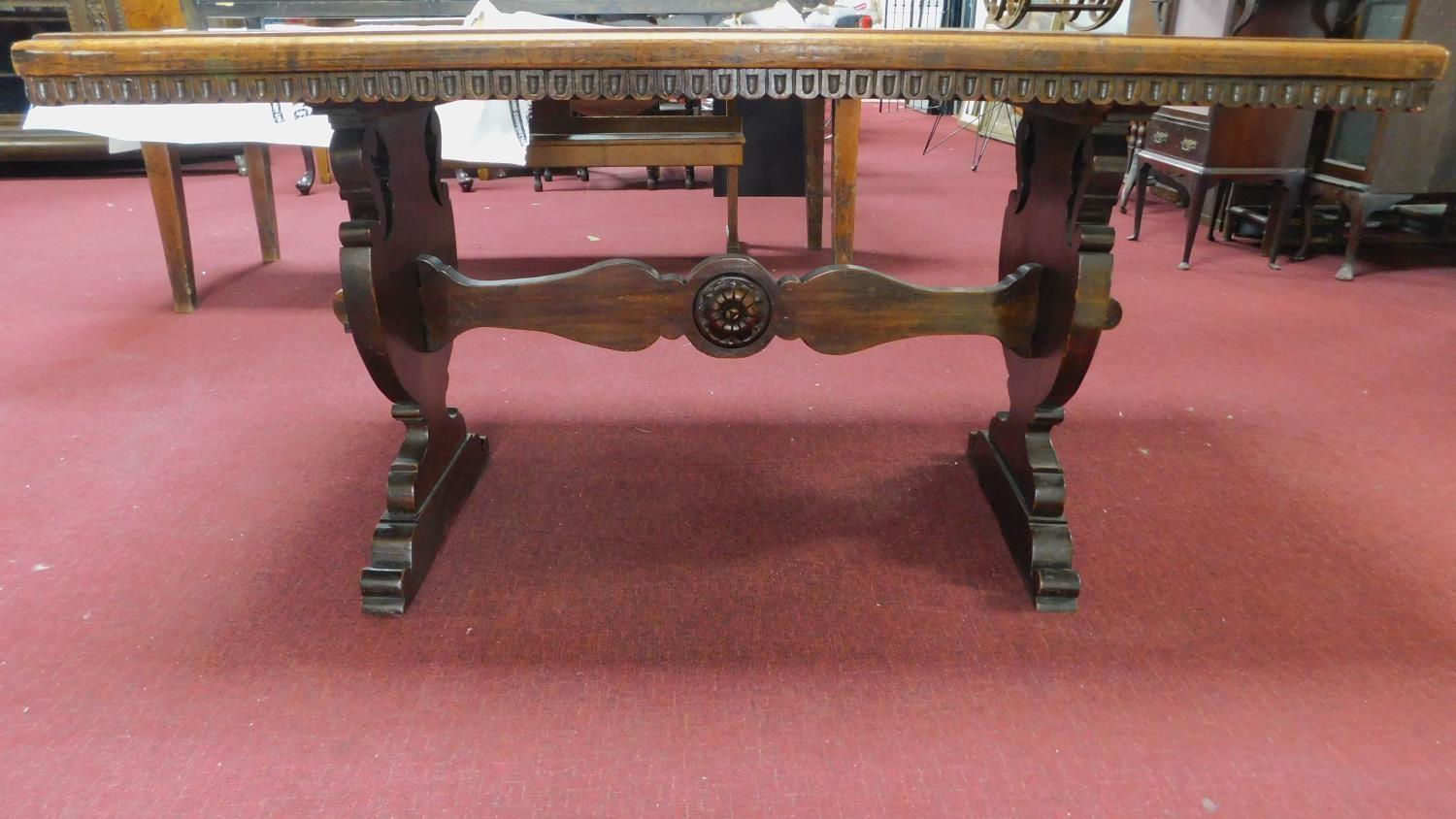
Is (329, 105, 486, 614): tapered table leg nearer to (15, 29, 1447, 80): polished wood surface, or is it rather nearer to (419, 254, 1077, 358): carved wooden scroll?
(419, 254, 1077, 358): carved wooden scroll

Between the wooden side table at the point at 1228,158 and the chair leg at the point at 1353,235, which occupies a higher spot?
the wooden side table at the point at 1228,158

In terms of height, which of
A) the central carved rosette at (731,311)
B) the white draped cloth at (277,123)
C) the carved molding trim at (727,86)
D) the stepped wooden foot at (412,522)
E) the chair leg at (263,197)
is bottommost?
the stepped wooden foot at (412,522)

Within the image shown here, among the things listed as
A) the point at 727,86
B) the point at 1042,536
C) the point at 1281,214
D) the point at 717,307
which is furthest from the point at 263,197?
the point at 1281,214

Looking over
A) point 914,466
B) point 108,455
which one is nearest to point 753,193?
point 914,466

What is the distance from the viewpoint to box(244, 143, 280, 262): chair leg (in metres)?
2.87

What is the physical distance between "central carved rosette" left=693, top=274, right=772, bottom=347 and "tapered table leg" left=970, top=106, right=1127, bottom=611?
41cm

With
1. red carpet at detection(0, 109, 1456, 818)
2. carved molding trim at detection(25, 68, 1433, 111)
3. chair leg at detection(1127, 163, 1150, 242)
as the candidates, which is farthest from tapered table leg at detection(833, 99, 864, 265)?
carved molding trim at detection(25, 68, 1433, 111)

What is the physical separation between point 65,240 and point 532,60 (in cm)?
320

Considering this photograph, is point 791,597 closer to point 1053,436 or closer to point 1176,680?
point 1176,680

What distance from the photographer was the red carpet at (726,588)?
0.99 meters

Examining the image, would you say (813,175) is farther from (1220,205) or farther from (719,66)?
(719,66)

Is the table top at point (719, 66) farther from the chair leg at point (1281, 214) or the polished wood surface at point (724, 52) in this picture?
the chair leg at point (1281, 214)

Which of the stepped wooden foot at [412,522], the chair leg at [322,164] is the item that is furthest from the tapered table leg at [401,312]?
the chair leg at [322,164]

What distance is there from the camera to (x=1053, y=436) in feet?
5.79
